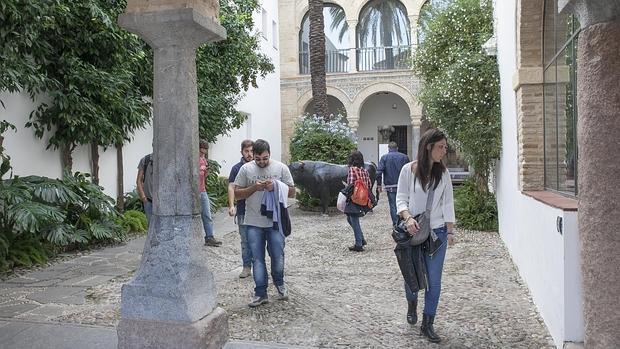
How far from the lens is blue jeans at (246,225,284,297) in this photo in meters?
5.06

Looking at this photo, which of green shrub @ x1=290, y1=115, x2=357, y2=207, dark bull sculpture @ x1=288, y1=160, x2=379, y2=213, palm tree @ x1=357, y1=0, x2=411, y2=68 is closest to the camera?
dark bull sculpture @ x1=288, y1=160, x2=379, y2=213

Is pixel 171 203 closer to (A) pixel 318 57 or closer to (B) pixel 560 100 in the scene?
(B) pixel 560 100

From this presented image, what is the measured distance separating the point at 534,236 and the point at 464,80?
4.36m

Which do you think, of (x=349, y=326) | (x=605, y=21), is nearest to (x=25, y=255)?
(x=349, y=326)

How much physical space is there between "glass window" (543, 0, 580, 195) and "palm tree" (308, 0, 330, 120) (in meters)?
9.42

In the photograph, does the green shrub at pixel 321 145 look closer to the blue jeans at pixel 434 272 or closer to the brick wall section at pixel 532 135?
the brick wall section at pixel 532 135

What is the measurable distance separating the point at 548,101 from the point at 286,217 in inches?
116

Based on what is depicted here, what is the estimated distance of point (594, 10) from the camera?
8.37ft

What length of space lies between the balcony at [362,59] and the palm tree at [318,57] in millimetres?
7666

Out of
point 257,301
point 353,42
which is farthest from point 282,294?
point 353,42

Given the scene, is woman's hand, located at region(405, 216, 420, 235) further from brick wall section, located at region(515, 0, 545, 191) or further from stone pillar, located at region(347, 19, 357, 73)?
stone pillar, located at region(347, 19, 357, 73)

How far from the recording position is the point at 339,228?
10609 mm

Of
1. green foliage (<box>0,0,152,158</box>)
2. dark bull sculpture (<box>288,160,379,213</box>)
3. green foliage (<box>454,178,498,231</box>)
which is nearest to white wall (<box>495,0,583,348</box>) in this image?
green foliage (<box>454,178,498,231</box>)

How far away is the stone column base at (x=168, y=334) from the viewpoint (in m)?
3.56
